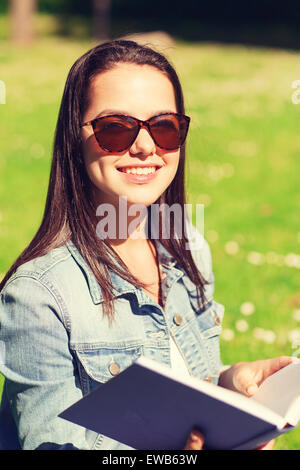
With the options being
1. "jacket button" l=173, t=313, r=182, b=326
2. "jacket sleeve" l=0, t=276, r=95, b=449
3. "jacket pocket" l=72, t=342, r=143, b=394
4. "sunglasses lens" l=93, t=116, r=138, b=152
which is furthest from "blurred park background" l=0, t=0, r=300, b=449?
"jacket sleeve" l=0, t=276, r=95, b=449

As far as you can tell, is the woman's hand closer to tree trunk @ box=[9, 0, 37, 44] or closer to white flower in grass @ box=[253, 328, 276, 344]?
white flower in grass @ box=[253, 328, 276, 344]

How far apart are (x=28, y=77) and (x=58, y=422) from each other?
1327 centimetres

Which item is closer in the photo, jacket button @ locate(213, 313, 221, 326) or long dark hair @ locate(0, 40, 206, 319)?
long dark hair @ locate(0, 40, 206, 319)

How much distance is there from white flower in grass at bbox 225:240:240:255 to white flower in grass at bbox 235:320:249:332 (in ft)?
4.32

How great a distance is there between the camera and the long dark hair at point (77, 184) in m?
2.27

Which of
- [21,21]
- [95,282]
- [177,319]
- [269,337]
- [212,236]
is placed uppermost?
[21,21]

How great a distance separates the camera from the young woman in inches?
82.0

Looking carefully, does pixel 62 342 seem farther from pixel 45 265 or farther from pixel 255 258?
pixel 255 258

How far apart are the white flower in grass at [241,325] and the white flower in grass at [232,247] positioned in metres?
1.32

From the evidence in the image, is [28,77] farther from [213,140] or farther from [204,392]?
[204,392]

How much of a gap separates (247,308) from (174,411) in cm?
306

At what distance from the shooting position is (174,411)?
1781 mm

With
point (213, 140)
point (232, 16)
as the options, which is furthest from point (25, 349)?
point (232, 16)

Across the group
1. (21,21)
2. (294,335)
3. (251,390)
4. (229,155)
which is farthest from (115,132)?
(21,21)
